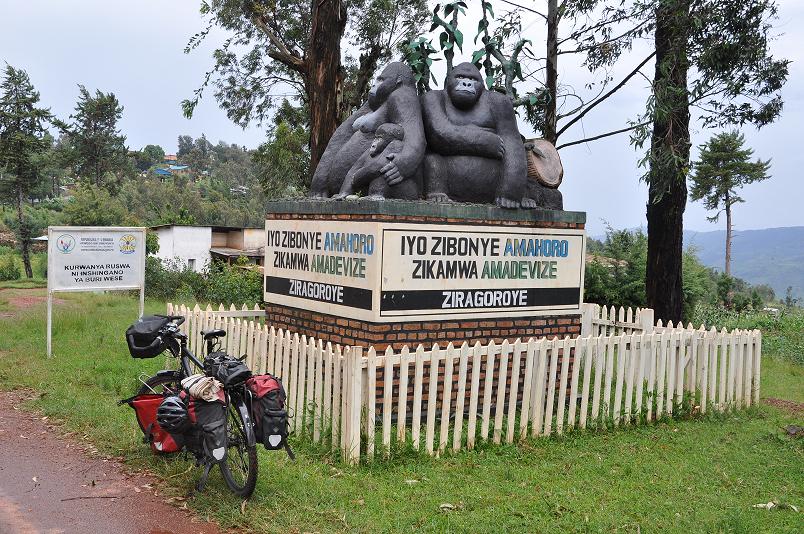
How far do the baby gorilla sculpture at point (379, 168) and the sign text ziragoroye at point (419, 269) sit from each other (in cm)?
48

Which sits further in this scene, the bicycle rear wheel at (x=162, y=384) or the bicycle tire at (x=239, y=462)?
the bicycle rear wheel at (x=162, y=384)

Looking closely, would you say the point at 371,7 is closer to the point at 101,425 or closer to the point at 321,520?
the point at 101,425

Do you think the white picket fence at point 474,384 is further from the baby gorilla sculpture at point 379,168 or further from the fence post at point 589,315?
the fence post at point 589,315

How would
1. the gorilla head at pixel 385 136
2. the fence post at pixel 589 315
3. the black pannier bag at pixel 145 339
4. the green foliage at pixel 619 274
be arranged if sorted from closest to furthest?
the black pannier bag at pixel 145 339, the gorilla head at pixel 385 136, the fence post at pixel 589 315, the green foliage at pixel 619 274

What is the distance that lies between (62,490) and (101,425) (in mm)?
1521

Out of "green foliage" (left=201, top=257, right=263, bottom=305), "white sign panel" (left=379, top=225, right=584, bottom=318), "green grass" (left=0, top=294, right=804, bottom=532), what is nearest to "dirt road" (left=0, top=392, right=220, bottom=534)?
"green grass" (left=0, top=294, right=804, bottom=532)

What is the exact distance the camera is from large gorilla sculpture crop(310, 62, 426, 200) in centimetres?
805

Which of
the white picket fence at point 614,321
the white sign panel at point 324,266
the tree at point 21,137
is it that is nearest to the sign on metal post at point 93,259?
the white sign panel at point 324,266

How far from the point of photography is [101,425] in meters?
7.17

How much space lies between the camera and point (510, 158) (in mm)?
8523

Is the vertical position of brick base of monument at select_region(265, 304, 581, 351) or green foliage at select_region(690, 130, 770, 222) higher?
green foliage at select_region(690, 130, 770, 222)

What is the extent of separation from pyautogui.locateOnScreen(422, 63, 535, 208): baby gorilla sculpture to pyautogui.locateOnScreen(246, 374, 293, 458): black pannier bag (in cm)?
345

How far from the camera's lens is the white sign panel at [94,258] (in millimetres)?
10422

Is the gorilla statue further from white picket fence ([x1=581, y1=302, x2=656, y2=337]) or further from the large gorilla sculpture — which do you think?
white picket fence ([x1=581, y1=302, x2=656, y2=337])
